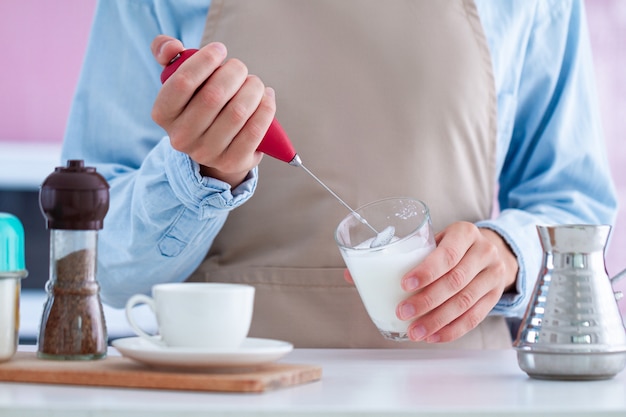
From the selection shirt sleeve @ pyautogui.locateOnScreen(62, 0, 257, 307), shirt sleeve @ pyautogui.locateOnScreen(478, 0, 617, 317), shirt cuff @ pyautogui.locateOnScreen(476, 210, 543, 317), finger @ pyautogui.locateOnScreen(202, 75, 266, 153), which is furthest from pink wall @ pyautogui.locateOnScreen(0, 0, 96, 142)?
finger @ pyautogui.locateOnScreen(202, 75, 266, 153)

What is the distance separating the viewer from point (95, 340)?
2.80 ft

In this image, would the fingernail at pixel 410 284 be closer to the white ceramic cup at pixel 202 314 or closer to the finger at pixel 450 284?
the finger at pixel 450 284

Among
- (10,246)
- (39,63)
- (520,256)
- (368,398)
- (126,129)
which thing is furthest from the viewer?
(39,63)

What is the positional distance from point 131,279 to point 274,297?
204 millimetres

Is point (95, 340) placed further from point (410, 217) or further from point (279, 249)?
point (279, 249)

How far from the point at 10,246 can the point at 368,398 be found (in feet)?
1.13

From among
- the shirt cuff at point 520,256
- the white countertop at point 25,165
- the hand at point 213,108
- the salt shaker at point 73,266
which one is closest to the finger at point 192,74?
the hand at point 213,108

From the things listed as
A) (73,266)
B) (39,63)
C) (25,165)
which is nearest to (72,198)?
(73,266)

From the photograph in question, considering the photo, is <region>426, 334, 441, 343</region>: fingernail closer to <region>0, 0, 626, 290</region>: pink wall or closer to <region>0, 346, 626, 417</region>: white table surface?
<region>0, 346, 626, 417</region>: white table surface

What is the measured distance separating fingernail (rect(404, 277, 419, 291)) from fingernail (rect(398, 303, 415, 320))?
24 millimetres

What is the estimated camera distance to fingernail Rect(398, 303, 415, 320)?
959 mm

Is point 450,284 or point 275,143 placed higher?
point 275,143

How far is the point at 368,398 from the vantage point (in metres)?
0.71

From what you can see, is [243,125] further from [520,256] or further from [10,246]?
[520,256]
